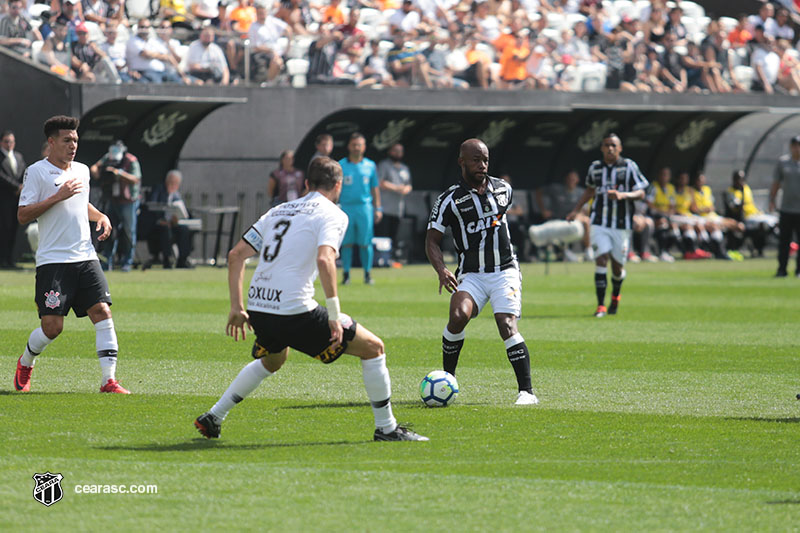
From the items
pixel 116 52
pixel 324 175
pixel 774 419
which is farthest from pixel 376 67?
pixel 324 175

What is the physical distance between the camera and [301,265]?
691 centimetres

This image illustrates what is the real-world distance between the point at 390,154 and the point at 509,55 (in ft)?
14.1

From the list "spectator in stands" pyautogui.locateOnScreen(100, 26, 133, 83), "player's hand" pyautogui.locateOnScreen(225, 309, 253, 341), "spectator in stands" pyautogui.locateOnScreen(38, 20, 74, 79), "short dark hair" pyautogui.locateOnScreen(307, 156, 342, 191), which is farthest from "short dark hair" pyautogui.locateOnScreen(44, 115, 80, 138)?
"spectator in stands" pyautogui.locateOnScreen(100, 26, 133, 83)

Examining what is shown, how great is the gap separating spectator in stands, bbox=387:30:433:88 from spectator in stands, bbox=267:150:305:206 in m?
4.64

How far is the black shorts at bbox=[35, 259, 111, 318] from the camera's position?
8.87 m

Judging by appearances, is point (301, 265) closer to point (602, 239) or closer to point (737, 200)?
point (602, 239)

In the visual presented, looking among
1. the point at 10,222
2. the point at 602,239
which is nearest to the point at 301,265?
the point at 602,239

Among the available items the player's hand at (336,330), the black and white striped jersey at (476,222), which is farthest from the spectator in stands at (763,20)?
the player's hand at (336,330)

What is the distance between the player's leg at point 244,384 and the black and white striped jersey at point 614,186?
8.93 metres

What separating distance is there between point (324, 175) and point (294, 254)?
47cm

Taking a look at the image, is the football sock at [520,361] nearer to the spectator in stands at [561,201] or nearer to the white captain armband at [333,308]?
the white captain armband at [333,308]

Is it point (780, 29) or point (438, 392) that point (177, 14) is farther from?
point (780, 29)

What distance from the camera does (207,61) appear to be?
78.3 feet

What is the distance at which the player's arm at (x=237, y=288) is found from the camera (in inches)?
267
